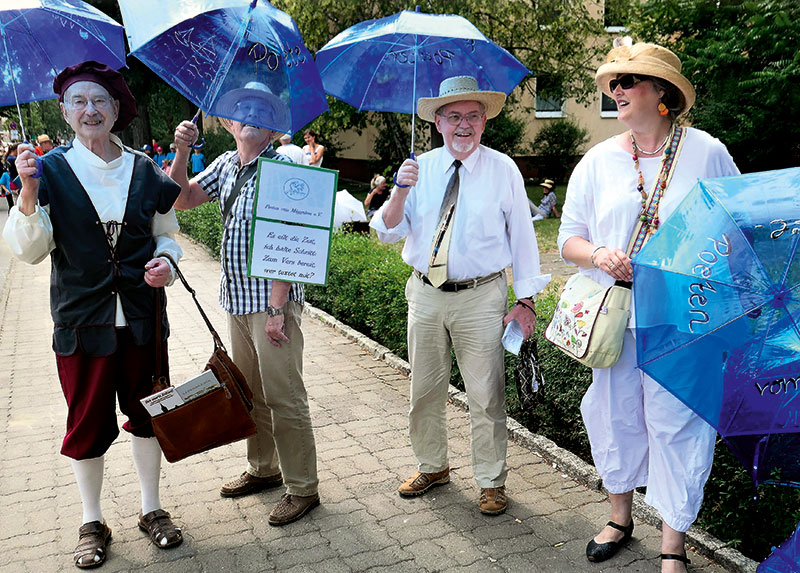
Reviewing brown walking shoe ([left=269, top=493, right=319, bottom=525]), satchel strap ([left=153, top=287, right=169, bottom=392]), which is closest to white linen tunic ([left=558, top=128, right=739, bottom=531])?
brown walking shoe ([left=269, top=493, right=319, bottom=525])

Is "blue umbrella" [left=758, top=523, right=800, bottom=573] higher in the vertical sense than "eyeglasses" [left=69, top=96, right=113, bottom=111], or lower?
lower

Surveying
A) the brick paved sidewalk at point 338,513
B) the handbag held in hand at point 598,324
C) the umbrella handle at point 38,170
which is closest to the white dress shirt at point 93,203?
the umbrella handle at point 38,170

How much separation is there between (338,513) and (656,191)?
2.29 m

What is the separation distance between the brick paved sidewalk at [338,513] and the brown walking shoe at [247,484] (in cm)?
5

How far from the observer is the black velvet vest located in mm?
3262

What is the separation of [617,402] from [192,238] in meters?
13.8

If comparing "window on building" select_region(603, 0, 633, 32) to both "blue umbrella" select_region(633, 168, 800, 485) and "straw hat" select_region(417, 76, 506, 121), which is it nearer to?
"straw hat" select_region(417, 76, 506, 121)

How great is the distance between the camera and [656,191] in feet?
10.1

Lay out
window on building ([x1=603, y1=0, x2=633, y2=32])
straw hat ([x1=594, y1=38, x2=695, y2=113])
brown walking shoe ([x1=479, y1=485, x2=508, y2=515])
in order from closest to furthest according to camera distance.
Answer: straw hat ([x1=594, y1=38, x2=695, y2=113]), brown walking shoe ([x1=479, y1=485, x2=508, y2=515]), window on building ([x1=603, y1=0, x2=633, y2=32])

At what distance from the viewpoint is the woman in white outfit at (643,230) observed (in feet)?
10.0

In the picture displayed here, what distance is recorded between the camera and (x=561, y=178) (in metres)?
26.3

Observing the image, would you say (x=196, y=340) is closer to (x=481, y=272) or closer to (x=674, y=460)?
(x=481, y=272)

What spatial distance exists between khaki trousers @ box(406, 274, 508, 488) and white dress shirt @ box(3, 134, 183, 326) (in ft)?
4.31

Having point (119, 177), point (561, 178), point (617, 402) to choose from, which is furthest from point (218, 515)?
point (561, 178)
